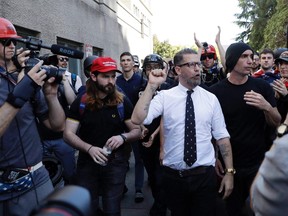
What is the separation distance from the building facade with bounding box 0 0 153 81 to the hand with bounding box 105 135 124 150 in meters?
3.84

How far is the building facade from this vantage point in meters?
7.76

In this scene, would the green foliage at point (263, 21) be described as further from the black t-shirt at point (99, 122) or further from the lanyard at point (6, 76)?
the lanyard at point (6, 76)

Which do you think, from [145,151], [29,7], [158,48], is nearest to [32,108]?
[145,151]

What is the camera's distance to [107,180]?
328 cm

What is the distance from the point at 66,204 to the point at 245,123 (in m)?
2.97

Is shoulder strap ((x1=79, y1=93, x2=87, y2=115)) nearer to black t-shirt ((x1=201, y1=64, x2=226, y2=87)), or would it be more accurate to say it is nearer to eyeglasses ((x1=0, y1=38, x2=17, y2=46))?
eyeglasses ((x1=0, y1=38, x2=17, y2=46))

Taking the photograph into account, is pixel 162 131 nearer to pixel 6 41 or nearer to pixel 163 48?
pixel 6 41

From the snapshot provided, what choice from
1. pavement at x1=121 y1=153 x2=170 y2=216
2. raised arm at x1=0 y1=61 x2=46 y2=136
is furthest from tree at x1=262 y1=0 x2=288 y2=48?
raised arm at x1=0 y1=61 x2=46 y2=136

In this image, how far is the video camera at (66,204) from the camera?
2.32 feet

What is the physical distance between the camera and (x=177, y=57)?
3414mm

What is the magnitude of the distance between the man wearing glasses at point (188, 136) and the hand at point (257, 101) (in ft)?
0.98

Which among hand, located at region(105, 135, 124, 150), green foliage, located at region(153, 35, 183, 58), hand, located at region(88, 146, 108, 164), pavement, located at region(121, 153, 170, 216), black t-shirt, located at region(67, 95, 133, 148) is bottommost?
pavement, located at region(121, 153, 170, 216)

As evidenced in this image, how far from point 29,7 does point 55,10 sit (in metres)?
1.32

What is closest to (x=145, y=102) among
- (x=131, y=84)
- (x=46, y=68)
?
(x=46, y=68)
